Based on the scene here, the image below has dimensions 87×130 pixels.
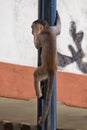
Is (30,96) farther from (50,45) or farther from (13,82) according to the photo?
(50,45)

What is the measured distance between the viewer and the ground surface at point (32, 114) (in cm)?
471

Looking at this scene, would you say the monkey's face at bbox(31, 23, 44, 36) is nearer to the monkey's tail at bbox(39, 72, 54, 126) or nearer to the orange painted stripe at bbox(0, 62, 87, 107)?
the monkey's tail at bbox(39, 72, 54, 126)

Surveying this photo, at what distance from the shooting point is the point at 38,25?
1.09m

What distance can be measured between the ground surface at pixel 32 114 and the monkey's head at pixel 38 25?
11.3 feet

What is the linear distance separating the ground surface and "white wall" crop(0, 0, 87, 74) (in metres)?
0.56

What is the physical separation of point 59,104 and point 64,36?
38.3 inches

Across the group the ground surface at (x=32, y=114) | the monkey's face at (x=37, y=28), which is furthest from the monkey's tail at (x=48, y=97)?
the ground surface at (x=32, y=114)

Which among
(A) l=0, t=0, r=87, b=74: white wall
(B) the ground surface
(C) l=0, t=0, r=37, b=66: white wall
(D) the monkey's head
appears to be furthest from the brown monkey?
(C) l=0, t=0, r=37, b=66: white wall

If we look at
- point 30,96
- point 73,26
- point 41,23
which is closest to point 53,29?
point 41,23

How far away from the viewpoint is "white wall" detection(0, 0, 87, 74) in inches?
216

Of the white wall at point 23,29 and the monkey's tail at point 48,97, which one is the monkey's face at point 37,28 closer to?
the monkey's tail at point 48,97

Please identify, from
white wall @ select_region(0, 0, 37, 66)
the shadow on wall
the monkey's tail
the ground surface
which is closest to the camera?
the monkey's tail

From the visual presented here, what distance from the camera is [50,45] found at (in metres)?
1.07

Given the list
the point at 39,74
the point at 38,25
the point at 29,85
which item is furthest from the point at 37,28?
the point at 29,85
